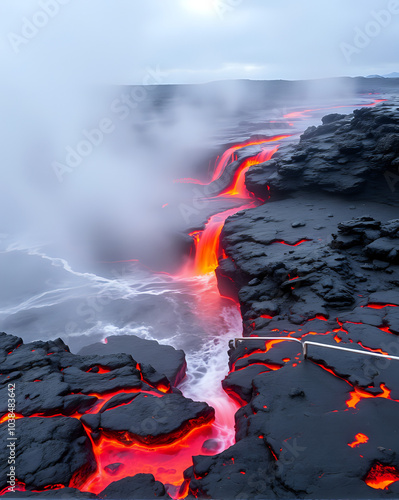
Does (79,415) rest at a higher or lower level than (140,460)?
higher

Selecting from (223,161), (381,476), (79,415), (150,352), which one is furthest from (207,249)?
(381,476)

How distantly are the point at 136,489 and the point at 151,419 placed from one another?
108 cm

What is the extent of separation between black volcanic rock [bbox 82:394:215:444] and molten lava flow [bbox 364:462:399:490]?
236 centimetres

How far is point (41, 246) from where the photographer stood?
53.5ft

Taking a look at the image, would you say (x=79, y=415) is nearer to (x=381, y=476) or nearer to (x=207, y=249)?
(x=381, y=476)

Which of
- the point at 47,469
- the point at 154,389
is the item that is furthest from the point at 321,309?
the point at 47,469

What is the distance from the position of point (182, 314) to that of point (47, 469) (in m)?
6.59

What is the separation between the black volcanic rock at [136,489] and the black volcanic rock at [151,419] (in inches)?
28.1

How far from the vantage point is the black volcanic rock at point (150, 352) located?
7147 millimetres

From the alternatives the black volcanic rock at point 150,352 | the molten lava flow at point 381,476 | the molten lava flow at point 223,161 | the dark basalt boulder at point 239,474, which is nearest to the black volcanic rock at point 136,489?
the dark basalt boulder at point 239,474

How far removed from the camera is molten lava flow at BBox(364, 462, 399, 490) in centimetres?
362

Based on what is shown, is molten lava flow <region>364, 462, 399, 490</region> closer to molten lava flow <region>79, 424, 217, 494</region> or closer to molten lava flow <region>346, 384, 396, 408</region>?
molten lava flow <region>346, 384, 396, 408</region>

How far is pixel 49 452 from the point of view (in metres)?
4.29

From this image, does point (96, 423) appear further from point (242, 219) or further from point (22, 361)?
point (242, 219)
